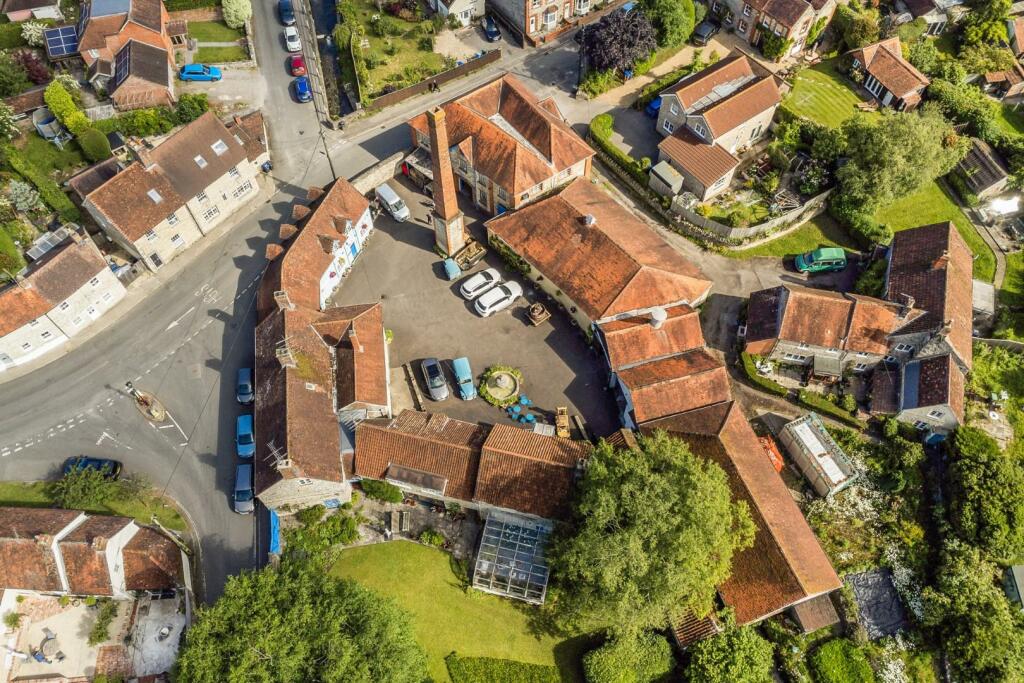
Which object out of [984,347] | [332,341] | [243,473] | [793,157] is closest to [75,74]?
[332,341]

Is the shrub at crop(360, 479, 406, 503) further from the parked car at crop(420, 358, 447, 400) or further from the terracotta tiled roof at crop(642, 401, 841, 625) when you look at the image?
the terracotta tiled roof at crop(642, 401, 841, 625)

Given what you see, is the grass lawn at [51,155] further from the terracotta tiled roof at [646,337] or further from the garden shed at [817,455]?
the garden shed at [817,455]

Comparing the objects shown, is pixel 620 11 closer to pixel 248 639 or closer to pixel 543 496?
pixel 543 496

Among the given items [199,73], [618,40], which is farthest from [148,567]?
[618,40]

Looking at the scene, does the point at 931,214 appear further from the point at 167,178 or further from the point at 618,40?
the point at 167,178

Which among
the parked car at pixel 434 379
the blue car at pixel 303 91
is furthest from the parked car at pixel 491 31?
the parked car at pixel 434 379
